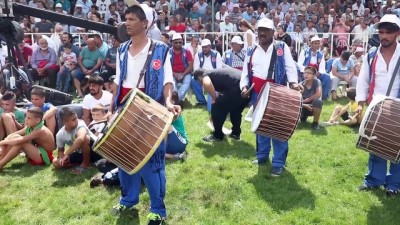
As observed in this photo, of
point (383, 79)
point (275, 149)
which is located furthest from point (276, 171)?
point (383, 79)

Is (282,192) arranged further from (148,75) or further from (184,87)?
(184,87)

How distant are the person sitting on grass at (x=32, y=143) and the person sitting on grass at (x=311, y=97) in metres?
4.28

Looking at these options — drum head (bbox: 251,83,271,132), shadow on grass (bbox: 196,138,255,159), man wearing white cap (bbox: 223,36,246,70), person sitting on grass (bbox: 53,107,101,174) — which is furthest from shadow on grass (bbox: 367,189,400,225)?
man wearing white cap (bbox: 223,36,246,70)

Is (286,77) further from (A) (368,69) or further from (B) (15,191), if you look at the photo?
(B) (15,191)

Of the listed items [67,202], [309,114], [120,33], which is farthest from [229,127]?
[67,202]

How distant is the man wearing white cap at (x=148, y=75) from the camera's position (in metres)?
4.10

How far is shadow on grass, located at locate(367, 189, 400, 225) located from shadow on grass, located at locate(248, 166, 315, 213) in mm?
569

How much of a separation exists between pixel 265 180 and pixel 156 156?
188 centimetres

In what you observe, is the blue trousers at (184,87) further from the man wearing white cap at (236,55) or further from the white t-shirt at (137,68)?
the white t-shirt at (137,68)

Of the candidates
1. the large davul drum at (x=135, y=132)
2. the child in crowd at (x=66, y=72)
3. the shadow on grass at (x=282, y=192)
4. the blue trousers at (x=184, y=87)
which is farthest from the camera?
the child in crowd at (x=66, y=72)

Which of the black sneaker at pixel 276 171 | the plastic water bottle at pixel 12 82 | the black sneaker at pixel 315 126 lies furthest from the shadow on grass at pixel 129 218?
the plastic water bottle at pixel 12 82

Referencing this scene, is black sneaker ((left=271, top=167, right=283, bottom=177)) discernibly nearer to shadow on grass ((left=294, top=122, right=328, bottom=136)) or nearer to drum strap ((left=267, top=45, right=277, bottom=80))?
drum strap ((left=267, top=45, right=277, bottom=80))

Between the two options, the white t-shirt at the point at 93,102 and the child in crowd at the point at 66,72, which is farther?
the child in crowd at the point at 66,72

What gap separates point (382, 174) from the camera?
506cm
